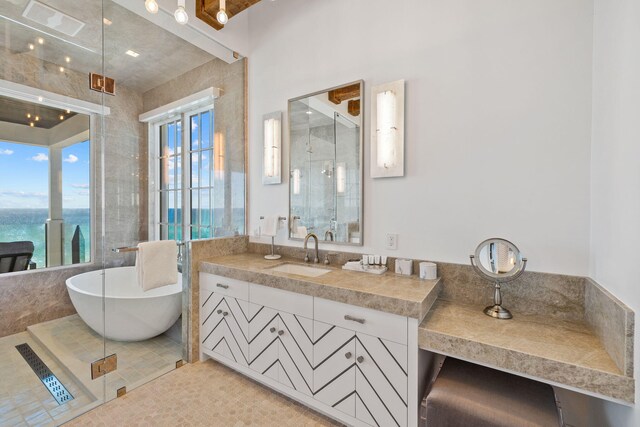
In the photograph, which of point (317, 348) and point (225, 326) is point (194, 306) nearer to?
point (225, 326)

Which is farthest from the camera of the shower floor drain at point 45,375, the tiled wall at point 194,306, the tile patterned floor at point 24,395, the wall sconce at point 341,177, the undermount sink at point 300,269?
the tiled wall at point 194,306

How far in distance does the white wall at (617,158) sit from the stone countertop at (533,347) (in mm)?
99

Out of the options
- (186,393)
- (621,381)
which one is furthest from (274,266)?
(621,381)

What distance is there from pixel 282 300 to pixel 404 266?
87cm

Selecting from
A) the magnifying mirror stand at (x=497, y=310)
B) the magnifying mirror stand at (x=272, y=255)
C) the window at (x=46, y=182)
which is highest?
the window at (x=46, y=182)

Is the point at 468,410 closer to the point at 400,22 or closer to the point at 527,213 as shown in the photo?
the point at 527,213

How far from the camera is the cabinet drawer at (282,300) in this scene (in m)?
1.75

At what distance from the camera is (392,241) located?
6.59 feet

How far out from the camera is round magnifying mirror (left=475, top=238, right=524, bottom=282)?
4.84ft

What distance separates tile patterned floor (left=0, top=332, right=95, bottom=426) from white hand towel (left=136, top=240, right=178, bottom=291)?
712 mm

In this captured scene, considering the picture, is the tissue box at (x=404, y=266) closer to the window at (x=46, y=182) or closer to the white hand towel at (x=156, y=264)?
the white hand towel at (x=156, y=264)

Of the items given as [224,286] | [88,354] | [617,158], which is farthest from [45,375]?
[617,158]

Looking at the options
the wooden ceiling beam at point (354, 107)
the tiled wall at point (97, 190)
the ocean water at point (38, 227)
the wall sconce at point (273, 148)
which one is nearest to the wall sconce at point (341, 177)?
the wooden ceiling beam at point (354, 107)

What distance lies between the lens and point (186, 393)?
1987mm
